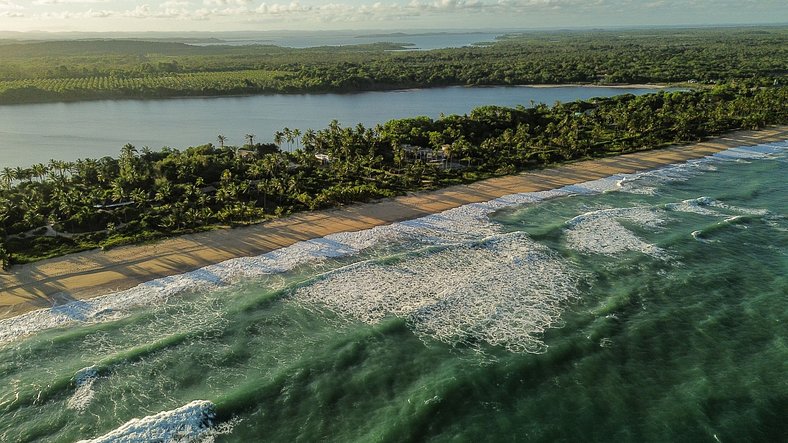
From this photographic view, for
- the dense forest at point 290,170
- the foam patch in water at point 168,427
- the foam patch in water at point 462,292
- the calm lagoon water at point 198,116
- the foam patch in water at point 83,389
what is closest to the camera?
the foam patch in water at point 168,427

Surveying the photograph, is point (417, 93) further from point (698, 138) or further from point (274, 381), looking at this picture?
point (274, 381)

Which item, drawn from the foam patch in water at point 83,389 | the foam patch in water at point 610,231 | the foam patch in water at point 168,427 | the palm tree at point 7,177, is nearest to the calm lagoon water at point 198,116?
the palm tree at point 7,177

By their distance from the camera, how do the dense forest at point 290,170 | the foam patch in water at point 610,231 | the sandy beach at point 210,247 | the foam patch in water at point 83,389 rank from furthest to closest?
the dense forest at point 290,170, the foam patch in water at point 610,231, the sandy beach at point 210,247, the foam patch in water at point 83,389

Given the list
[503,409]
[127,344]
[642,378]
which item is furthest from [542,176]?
[127,344]

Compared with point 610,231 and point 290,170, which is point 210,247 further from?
point 610,231

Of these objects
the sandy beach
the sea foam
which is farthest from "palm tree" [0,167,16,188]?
the sea foam

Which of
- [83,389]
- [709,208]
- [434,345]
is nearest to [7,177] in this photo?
[83,389]

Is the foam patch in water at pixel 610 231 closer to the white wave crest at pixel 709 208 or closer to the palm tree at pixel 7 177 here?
the white wave crest at pixel 709 208
